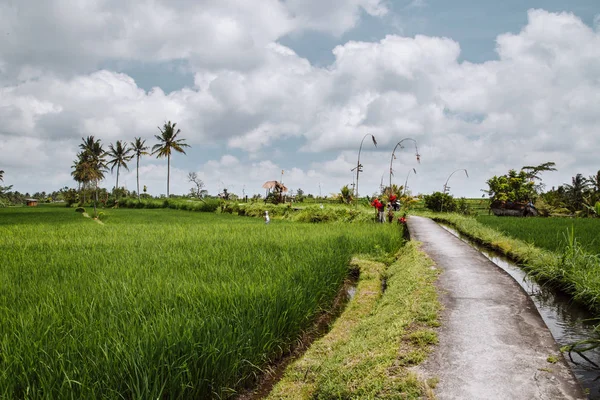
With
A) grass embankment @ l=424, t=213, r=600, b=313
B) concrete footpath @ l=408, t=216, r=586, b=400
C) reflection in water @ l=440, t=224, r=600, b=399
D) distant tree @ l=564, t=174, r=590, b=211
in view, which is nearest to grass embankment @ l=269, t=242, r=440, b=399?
concrete footpath @ l=408, t=216, r=586, b=400

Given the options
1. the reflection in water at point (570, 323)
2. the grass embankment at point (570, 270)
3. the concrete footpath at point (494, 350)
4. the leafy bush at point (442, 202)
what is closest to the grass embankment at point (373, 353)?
the concrete footpath at point (494, 350)

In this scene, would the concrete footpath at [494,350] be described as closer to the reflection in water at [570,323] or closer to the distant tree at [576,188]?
the reflection in water at [570,323]

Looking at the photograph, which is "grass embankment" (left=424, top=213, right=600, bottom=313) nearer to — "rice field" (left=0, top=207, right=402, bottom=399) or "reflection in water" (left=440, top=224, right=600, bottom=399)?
"reflection in water" (left=440, top=224, right=600, bottom=399)

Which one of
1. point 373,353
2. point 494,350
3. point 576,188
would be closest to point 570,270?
point 494,350

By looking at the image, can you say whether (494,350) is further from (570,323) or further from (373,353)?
(570,323)

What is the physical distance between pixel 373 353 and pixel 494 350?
100cm

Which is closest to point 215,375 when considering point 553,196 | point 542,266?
point 542,266

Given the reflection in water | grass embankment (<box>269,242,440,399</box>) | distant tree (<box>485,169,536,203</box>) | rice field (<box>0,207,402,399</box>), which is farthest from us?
distant tree (<box>485,169,536,203</box>)

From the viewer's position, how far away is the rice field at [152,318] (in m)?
2.24

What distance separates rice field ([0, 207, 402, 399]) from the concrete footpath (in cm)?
153

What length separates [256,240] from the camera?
8.44m

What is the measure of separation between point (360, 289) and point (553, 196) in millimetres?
28992

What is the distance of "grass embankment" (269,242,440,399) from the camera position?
94.0 inches

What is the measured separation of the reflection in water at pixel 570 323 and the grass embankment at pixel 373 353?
1.11 meters
